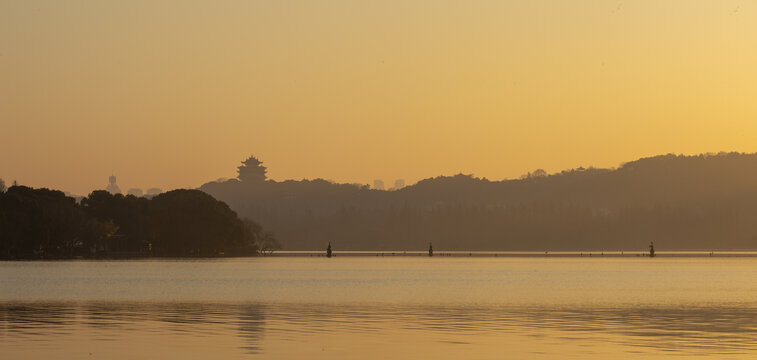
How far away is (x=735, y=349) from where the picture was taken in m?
45.1

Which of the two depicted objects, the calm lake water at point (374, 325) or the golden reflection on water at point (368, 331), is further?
the calm lake water at point (374, 325)

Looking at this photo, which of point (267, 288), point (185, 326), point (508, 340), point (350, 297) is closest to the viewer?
point (508, 340)

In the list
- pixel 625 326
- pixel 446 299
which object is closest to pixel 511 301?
pixel 446 299

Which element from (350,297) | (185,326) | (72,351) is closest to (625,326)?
(185,326)

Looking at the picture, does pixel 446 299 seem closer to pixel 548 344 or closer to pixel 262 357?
pixel 548 344

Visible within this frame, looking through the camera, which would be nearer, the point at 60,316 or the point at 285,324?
the point at 285,324

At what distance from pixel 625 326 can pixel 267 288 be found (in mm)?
57086

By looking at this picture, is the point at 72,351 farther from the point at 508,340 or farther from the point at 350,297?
the point at 350,297

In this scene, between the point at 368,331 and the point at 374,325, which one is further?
the point at 374,325

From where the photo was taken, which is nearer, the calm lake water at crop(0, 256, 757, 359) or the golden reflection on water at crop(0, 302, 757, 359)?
the golden reflection on water at crop(0, 302, 757, 359)

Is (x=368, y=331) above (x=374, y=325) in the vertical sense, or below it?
below

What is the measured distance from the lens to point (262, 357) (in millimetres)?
41750

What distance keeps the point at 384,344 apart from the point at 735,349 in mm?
13625

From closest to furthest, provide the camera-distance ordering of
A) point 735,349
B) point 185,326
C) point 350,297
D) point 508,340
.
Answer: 1. point 735,349
2. point 508,340
3. point 185,326
4. point 350,297
